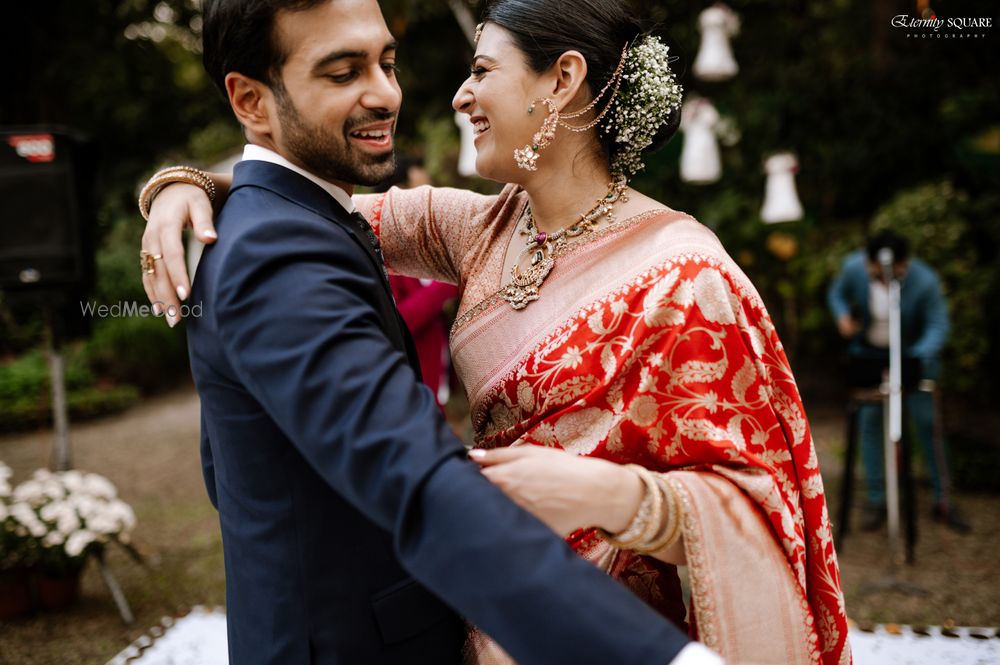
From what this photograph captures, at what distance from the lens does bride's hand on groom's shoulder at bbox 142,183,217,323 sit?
1.31 m

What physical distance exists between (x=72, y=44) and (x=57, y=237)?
6.35m

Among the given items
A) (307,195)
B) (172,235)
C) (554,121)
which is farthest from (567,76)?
(172,235)

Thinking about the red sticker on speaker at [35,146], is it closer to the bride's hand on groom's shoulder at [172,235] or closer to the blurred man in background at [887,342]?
the bride's hand on groom's shoulder at [172,235]

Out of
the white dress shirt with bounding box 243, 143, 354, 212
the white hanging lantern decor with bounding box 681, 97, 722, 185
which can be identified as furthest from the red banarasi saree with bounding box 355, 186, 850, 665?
the white hanging lantern decor with bounding box 681, 97, 722, 185

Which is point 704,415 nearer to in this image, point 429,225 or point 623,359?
point 623,359

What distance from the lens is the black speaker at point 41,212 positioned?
4.74m

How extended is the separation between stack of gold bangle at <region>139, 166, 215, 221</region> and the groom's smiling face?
1.18 ft

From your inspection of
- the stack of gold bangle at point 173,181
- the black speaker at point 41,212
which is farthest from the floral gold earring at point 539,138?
the black speaker at point 41,212

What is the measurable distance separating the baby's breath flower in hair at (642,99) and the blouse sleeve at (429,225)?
356 millimetres

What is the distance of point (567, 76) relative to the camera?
5.23ft

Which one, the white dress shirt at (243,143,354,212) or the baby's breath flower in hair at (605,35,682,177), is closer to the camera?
the white dress shirt at (243,143,354,212)

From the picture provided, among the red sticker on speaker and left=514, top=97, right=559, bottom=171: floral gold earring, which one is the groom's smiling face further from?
the red sticker on speaker

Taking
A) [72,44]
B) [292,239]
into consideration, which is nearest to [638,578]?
[292,239]

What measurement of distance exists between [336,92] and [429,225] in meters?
0.67
